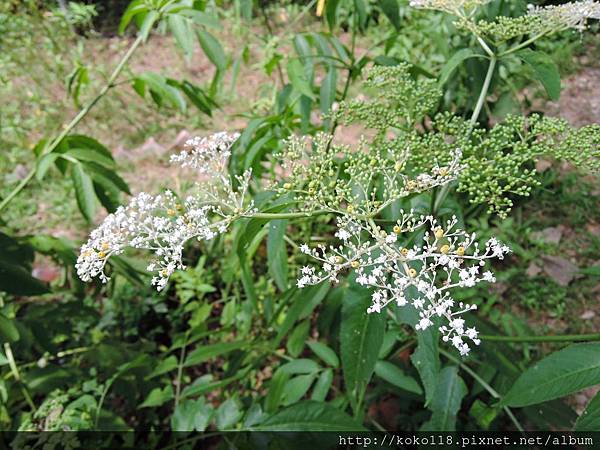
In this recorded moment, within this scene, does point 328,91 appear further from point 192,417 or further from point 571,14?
point 192,417

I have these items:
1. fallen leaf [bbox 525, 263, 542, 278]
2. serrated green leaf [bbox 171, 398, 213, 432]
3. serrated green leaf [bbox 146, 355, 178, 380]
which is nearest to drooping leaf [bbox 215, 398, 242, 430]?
serrated green leaf [bbox 171, 398, 213, 432]

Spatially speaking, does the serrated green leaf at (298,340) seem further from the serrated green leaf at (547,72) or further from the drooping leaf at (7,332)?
the serrated green leaf at (547,72)

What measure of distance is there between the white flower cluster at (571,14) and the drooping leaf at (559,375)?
0.94 meters

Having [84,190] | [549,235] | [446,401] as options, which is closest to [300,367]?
[446,401]

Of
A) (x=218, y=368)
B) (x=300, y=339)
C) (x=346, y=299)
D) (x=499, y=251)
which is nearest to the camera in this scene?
(x=499, y=251)

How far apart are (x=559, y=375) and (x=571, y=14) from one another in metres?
1.04

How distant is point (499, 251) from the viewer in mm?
1001

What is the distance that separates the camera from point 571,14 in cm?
148

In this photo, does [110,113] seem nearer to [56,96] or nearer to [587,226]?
[56,96]

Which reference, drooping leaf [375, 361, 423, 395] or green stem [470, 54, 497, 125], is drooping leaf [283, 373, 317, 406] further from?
green stem [470, 54, 497, 125]

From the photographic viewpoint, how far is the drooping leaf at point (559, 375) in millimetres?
1090

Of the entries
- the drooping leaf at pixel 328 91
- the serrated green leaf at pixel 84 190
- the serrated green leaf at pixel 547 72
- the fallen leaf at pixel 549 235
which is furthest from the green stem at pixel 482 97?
the fallen leaf at pixel 549 235

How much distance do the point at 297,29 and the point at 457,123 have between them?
461 cm

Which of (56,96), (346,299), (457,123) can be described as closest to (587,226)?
(457,123)
